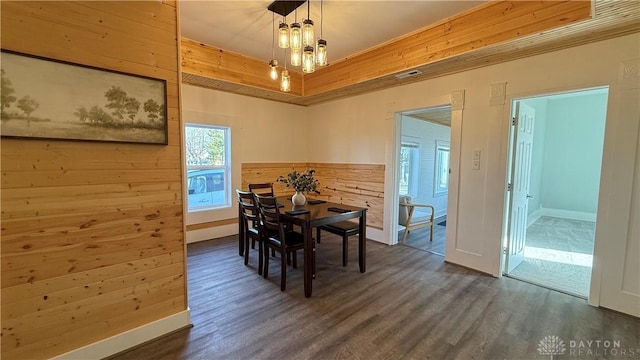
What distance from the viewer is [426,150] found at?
6.14 metres

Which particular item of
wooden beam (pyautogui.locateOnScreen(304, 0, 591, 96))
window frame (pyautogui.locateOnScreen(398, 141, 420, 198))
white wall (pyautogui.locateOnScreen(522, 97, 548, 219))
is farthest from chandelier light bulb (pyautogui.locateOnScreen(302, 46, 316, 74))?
white wall (pyautogui.locateOnScreen(522, 97, 548, 219))

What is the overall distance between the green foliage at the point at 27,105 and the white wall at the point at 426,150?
17.1 ft

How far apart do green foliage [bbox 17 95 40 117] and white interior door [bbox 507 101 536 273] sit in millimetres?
4020

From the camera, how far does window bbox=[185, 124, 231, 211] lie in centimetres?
414

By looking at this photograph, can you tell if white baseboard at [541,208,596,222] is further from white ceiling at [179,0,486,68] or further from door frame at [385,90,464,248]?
white ceiling at [179,0,486,68]

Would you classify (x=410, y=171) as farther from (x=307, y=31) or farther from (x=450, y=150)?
(x=307, y=31)

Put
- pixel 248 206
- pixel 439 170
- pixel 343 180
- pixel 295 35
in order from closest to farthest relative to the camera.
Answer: pixel 295 35 → pixel 248 206 → pixel 343 180 → pixel 439 170

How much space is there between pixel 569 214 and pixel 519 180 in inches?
187

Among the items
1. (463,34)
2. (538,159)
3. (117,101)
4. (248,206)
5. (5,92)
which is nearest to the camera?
(5,92)

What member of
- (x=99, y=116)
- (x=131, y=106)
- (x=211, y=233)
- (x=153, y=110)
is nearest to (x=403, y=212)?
(x=211, y=233)

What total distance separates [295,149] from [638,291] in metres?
4.77

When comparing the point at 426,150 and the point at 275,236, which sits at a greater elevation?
the point at 426,150

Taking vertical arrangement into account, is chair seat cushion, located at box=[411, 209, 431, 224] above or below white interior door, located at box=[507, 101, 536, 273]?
below

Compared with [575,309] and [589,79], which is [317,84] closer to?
[589,79]
